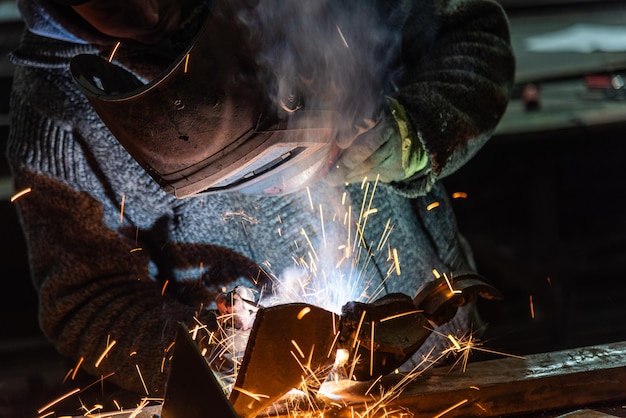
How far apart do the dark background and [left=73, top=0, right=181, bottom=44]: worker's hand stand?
7.33 ft

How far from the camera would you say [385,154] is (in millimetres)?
1780

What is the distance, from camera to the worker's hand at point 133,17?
1516 mm

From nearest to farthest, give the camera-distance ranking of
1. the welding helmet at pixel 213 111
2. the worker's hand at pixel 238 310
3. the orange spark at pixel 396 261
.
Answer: the welding helmet at pixel 213 111
the worker's hand at pixel 238 310
the orange spark at pixel 396 261

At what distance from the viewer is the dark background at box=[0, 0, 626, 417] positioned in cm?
365

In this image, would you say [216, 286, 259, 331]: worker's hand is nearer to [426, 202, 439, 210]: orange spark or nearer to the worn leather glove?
the worn leather glove

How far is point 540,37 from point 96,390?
3.24 m

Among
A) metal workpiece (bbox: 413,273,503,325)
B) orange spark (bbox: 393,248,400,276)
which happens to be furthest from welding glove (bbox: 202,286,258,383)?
orange spark (bbox: 393,248,400,276)

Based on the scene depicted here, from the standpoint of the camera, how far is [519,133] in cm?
385

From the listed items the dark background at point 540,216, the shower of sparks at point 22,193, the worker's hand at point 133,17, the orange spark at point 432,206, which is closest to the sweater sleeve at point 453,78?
the orange spark at point 432,206

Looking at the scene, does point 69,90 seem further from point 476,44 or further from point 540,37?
point 540,37

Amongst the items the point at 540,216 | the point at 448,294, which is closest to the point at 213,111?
the point at 448,294

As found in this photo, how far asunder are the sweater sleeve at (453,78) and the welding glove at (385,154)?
1.1 inches

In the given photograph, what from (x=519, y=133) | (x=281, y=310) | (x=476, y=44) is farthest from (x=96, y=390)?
(x=519, y=133)

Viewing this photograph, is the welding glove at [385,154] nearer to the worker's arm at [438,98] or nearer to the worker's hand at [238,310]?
the worker's arm at [438,98]
